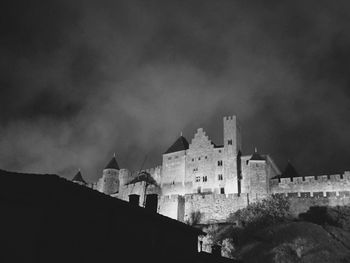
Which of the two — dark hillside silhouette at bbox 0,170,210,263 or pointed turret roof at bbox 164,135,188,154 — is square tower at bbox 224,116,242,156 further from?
dark hillside silhouette at bbox 0,170,210,263

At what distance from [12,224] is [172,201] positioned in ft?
145

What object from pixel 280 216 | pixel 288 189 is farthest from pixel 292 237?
pixel 288 189

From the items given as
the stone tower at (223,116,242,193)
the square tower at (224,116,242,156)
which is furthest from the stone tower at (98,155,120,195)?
the square tower at (224,116,242,156)

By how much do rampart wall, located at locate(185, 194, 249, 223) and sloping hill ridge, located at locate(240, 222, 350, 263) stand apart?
12.1m

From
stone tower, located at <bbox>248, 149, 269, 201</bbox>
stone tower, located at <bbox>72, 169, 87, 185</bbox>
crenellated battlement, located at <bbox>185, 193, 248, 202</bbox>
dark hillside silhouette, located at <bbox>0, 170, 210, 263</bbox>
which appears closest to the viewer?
dark hillside silhouette, located at <bbox>0, 170, 210, 263</bbox>

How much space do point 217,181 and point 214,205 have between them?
762cm

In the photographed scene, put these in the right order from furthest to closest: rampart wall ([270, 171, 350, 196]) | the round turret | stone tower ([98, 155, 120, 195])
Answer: stone tower ([98, 155, 120, 195]) → the round turret → rampart wall ([270, 171, 350, 196])

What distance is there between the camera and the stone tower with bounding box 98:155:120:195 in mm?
78000

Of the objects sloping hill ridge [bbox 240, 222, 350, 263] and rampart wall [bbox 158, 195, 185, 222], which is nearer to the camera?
sloping hill ridge [bbox 240, 222, 350, 263]

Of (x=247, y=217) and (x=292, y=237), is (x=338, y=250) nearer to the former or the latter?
(x=292, y=237)

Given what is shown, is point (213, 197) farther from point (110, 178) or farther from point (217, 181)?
point (110, 178)

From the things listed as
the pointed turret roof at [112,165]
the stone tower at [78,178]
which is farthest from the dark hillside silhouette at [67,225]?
the stone tower at [78,178]

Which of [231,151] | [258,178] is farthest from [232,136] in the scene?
[258,178]

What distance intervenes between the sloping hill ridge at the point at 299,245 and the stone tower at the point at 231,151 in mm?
18585
